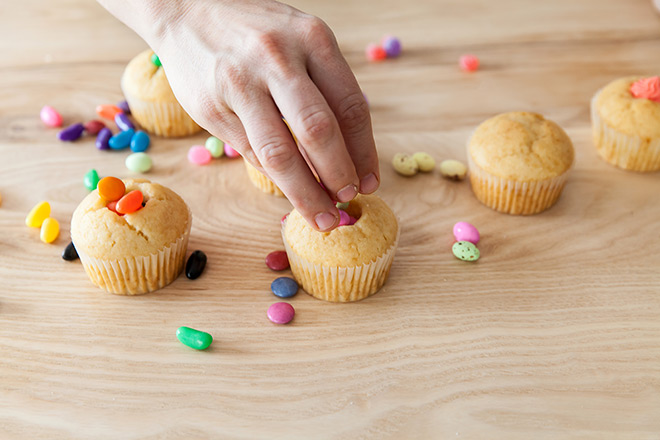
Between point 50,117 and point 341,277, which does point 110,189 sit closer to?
point 341,277

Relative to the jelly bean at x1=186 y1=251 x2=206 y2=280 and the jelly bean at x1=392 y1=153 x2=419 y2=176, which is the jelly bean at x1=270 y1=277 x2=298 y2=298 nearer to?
the jelly bean at x1=186 y1=251 x2=206 y2=280

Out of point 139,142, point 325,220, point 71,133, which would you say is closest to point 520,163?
point 325,220

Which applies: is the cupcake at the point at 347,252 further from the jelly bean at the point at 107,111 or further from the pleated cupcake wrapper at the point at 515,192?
the jelly bean at the point at 107,111

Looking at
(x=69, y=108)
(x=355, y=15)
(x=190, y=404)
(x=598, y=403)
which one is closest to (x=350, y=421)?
(x=190, y=404)

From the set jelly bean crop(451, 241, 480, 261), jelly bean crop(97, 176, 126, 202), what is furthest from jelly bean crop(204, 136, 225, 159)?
jelly bean crop(451, 241, 480, 261)

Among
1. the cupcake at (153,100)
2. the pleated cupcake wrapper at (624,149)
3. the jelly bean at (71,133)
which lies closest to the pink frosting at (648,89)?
the pleated cupcake wrapper at (624,149)
